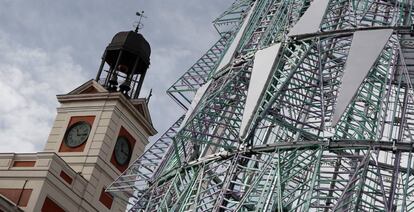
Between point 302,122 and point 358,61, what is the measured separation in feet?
7.19

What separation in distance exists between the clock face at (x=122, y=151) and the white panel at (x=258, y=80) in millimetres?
23357

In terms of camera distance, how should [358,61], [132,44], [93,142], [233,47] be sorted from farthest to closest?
[132,44] < [93,142] < [233,47] < [358,61]

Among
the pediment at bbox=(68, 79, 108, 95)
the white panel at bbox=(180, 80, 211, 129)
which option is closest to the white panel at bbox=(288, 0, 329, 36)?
the white panel at bbox=(180, 80, 211, 129)

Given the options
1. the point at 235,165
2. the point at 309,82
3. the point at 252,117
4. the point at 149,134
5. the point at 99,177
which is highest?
the point at 149,134

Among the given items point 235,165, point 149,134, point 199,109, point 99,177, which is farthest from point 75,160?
point 235,165

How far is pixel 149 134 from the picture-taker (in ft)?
167

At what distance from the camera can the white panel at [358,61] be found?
2244 centimetres

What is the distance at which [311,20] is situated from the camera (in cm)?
2530

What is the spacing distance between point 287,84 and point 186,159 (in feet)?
13.0

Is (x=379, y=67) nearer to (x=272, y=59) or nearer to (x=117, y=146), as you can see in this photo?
(x=272, y=59)

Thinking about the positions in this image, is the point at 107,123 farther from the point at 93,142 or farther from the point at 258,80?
the point at 258,80

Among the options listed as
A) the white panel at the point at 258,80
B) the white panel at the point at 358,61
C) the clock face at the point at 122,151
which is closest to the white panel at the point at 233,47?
the white panel at the point at 258,80

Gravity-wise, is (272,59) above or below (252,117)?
above

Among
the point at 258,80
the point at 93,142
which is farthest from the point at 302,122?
the point at 93,142
